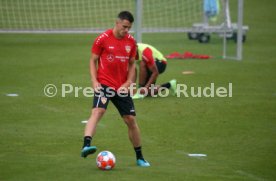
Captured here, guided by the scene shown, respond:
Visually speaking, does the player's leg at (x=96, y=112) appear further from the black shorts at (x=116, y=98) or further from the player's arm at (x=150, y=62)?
the player's arm at (x=150, y=62)

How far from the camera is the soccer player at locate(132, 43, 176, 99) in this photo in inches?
597

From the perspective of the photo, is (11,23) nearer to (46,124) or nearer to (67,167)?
(46,124)

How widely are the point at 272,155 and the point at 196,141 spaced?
4.67 feet

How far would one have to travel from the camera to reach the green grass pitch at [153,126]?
368 inches

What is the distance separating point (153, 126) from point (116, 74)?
3.38 metres

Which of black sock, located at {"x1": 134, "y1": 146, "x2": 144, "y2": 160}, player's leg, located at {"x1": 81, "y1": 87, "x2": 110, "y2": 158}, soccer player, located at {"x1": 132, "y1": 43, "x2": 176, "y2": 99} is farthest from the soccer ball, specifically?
soccer player, located at {"x1": 132, "y1": 43, "x2": 176, "y2": 99}

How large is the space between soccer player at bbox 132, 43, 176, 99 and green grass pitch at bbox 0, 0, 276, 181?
→ 0.26m

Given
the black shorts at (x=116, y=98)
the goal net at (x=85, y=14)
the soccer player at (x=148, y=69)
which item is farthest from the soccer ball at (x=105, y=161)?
the goal net at (x=85, y=14)

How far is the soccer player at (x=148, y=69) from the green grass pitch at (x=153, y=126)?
0.86 ft

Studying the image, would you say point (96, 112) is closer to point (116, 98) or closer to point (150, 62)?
point (116, 98)

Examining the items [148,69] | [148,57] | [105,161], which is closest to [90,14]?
[148,69]

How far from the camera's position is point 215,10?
28.0 m

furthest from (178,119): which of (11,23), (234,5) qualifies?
(234,5)

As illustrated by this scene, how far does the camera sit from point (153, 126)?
12.8 meters
